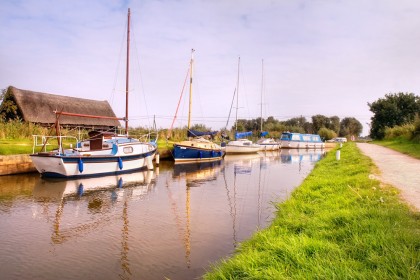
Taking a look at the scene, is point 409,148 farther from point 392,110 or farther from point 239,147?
point 392,110

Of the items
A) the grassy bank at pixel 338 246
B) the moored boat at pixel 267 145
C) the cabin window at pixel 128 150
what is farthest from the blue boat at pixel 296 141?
the grassy bank at pixel 338 246

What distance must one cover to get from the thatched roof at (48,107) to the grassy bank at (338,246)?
91.9ft

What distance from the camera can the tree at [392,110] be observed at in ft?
158

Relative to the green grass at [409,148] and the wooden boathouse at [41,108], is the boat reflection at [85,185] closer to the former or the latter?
the wooden boathouse at [41,108]

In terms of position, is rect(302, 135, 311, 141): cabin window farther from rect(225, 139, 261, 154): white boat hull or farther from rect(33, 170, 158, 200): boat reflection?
rect(33, 170, 158, 200): boat reflection

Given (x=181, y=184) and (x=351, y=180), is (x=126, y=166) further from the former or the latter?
(x=351, y=180)

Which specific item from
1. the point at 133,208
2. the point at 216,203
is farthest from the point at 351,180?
the point at 133,208

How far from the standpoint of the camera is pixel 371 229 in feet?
18.0

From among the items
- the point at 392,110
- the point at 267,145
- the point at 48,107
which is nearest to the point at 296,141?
the point at 267,145

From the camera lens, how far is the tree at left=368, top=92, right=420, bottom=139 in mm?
48031

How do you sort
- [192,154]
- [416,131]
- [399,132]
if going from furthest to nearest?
[399,132] < [192,154] < [416,131]

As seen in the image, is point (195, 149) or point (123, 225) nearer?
point (123, 225)

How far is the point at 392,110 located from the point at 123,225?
166 ft

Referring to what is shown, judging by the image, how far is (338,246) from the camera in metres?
5.02
